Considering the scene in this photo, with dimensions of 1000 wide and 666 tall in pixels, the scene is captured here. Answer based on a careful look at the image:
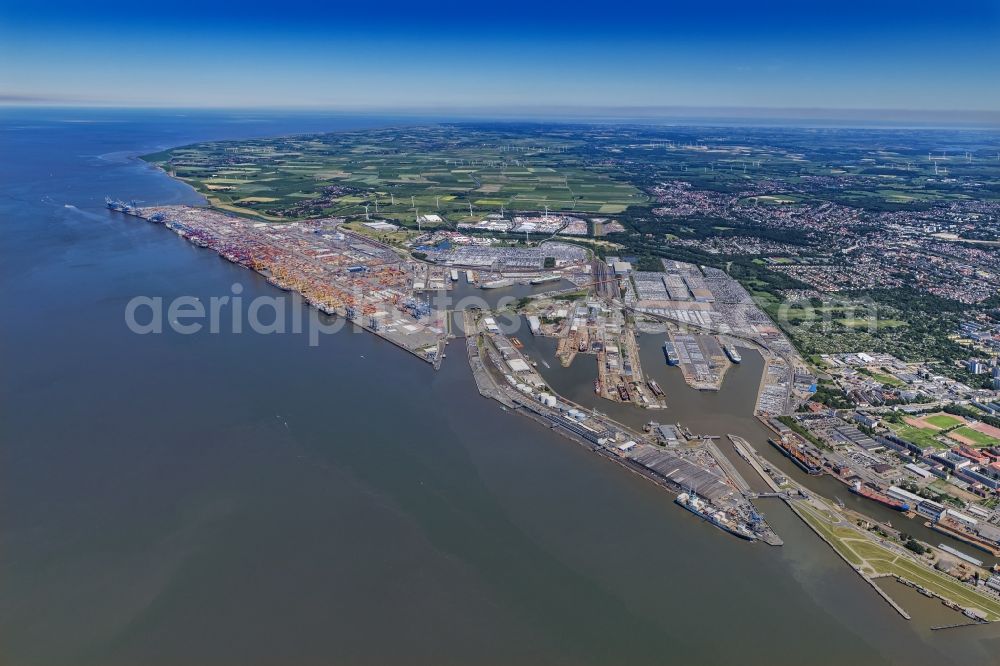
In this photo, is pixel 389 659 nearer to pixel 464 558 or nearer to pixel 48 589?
pixel 464 558

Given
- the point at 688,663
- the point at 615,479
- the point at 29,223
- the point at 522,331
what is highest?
the point at 29,223

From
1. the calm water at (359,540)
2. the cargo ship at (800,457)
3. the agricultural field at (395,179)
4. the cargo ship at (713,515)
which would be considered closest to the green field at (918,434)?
the cargo ship at (800,457)

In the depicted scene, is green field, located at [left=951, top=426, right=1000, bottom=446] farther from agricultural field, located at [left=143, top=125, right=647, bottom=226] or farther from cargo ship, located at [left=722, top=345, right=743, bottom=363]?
agricultural field, located at [left=143, top=125, right=647, bottom=226]

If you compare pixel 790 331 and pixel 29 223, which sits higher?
pixel 29 223

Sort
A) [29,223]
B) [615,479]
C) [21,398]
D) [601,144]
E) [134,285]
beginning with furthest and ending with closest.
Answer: [601,144]
[29,223]
[134,285]
[21,398]
[615,479]

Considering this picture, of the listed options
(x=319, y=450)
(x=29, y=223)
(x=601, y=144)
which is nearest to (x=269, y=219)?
(x=29, y=223)

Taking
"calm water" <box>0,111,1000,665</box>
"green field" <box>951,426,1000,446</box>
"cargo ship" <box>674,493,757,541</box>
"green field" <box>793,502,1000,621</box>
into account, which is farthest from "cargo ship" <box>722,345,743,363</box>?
"cargo ship" <box>674,493,757,541</box>

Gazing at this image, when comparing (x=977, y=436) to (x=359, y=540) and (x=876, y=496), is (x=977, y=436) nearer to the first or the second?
(x=876, y=496)

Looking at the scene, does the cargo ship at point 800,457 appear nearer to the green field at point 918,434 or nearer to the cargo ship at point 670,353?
the green field at point 918,434

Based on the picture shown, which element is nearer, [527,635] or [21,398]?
[527,635]
